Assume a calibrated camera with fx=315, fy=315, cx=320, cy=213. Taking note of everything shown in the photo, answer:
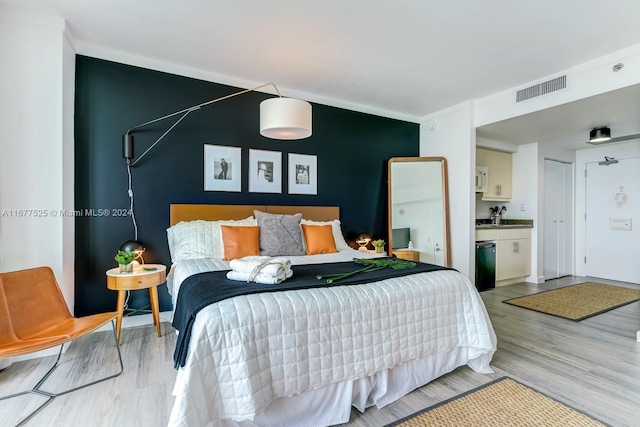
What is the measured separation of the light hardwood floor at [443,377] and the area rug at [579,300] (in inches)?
14.1

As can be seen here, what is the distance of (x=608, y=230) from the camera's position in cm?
540

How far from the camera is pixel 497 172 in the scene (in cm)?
532

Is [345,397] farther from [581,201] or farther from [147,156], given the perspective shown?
[581,201]

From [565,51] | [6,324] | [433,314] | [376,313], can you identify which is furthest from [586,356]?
[6,324]

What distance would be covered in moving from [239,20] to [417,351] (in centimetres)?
275

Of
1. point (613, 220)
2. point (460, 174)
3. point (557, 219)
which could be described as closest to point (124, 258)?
point (460, 174)

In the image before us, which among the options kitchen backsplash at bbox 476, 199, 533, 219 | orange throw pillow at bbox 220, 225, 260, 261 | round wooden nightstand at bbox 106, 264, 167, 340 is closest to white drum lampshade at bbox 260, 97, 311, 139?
orange throw pillow at bbox 220, 225, 260, 261

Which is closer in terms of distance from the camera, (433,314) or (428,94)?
(433,314)

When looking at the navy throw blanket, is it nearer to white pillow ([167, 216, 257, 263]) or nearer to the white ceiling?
white pillow ([167, 216, 257, 263])

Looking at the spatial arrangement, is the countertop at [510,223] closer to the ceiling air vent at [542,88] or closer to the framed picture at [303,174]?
the ceiling air vent at [542,88]

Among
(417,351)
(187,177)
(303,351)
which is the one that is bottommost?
(417,351)

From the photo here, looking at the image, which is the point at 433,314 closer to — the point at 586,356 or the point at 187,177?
the point at 586,356

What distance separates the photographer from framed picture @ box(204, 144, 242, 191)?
3512mm

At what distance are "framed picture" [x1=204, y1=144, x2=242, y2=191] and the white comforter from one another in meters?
2.18
